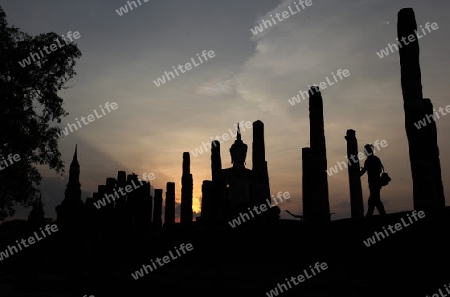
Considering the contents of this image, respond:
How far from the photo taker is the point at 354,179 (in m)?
16.3

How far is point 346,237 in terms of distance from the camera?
8188 millimetres

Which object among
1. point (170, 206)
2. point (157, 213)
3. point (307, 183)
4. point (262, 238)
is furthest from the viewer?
point (157, 213)

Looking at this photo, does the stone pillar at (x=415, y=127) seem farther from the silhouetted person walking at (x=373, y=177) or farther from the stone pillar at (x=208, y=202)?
the stone pillar at (x=208, y=202)

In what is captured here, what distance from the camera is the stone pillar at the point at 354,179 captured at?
16219mm

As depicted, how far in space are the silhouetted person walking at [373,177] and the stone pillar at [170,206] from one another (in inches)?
398

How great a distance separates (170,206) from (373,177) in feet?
34.9

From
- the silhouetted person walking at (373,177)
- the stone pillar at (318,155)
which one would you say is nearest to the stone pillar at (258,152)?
the stone pillar at (318,155)

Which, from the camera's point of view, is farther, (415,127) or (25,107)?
(25,107)

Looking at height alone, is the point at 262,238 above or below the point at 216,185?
below

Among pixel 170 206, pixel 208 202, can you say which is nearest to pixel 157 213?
pixel 170 206

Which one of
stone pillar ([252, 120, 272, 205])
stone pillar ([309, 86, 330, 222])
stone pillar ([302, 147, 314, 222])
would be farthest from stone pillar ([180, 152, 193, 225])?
stone pillar ([309, 86, 330, 222])

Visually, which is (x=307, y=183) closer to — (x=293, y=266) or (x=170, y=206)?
(x=293, y=266)

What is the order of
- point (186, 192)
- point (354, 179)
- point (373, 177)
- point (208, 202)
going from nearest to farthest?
point (373, 177) < point (208, 202) < point (354, 179) < point (186, 192)

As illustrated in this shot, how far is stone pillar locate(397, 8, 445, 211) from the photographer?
8.25m
